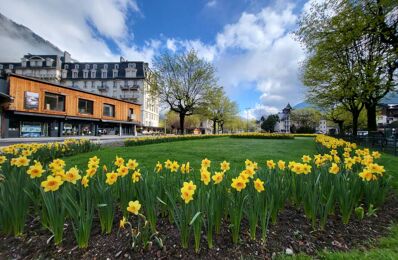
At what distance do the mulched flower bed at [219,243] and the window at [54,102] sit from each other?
2998cm

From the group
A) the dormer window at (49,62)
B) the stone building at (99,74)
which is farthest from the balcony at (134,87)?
the dormer window at (49,62)

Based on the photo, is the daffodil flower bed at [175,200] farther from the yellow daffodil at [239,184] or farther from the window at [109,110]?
the window at [109,110]

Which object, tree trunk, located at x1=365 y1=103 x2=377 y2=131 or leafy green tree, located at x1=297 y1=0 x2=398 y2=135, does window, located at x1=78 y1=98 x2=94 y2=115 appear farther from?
tree trunk, located at x1=365 y1=103 x2=377 y2=131

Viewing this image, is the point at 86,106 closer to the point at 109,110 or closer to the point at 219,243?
the point at 109,110

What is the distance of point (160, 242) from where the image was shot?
199cm

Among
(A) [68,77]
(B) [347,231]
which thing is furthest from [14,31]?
(B) [347,231]

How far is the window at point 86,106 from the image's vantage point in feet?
102

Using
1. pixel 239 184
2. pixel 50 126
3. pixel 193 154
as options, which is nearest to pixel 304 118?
pixel 193 154

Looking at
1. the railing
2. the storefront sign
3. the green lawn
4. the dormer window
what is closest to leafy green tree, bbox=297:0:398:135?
the railing

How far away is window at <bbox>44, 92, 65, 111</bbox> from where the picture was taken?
26237mm

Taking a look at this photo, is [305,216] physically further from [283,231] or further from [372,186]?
[372,186]

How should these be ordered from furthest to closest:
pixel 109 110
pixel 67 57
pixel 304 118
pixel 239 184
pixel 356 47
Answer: pixel 304 118, pixel 67 57, pixel 109 110, pixel 356 47, pixel 239 184

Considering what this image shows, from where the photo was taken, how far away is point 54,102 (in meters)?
27.3

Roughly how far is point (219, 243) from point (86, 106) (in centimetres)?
3537
